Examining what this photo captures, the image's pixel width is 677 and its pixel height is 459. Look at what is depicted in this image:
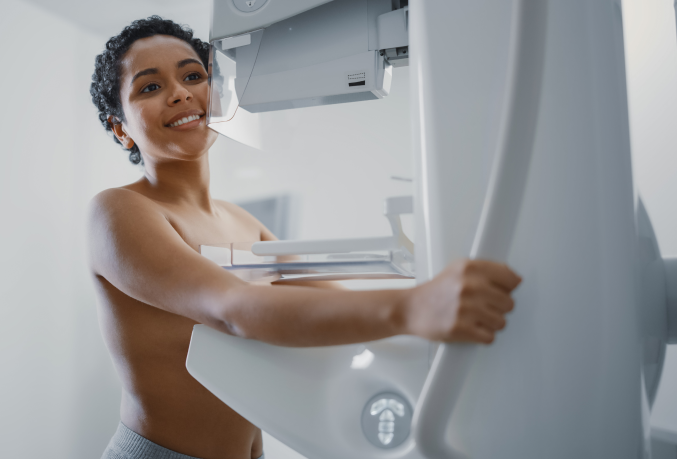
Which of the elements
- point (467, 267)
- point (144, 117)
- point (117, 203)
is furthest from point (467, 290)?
point (144, 117)

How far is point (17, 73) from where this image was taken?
215cm

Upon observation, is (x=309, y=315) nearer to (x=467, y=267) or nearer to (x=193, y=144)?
(x=467, y=267)

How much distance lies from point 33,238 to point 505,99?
2387mm

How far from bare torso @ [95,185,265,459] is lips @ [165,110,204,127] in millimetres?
195

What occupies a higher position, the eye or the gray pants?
the eye

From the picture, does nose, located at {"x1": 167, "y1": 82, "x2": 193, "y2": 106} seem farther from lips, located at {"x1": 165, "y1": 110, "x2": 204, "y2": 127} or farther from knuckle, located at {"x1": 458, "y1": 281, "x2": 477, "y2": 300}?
knuckle, located at {"x1": 458, "y1": 281, "x2": 477, "y2": 300}

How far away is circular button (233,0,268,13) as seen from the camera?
0.61 meters

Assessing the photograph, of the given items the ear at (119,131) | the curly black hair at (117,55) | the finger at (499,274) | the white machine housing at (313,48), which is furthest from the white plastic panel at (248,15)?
the ear at (119,131)

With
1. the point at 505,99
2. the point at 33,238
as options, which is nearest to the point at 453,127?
the point at 505,99

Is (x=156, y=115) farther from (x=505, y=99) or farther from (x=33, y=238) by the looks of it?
(x=33, y=238)

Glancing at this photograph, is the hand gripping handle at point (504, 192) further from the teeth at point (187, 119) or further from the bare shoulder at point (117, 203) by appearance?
the teeth at point (187, 119)

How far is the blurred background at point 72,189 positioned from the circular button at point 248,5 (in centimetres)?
70

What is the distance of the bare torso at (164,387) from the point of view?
890mm

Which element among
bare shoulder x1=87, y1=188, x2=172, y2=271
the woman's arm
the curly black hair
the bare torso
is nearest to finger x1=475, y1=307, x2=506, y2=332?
the woman's arm
